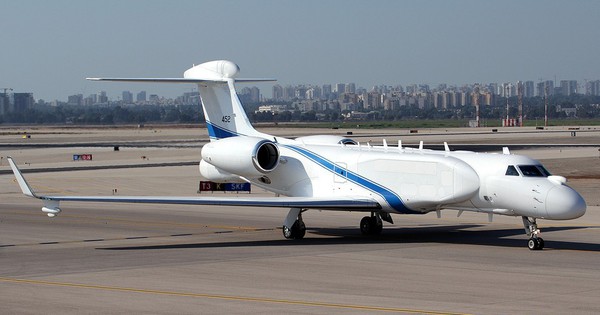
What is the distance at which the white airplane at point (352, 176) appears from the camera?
25297 mm

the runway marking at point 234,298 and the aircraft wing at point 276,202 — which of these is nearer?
the runway marking at point 234,298

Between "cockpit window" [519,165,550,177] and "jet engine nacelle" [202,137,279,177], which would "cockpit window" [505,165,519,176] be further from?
"jet engine nacelle" [202,137,279,177]

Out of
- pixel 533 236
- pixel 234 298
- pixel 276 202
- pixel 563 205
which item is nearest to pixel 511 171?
pixel 533 236

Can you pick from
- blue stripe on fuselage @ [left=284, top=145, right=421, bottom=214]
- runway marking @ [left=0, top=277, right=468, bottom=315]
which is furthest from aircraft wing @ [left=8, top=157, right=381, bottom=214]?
runway marking @ [left=0, top=277, right=468, bottom=315]

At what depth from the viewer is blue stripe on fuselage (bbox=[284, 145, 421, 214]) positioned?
89.5 feet

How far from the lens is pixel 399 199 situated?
27.2 meters

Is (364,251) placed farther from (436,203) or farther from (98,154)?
(98,154)

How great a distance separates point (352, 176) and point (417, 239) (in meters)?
2.47

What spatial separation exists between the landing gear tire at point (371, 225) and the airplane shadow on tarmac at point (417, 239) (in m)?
0.19

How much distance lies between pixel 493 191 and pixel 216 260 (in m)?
7.04

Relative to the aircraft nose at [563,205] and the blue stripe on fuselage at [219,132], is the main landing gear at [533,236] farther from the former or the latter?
the blue stripe on fuselage at [219,132]

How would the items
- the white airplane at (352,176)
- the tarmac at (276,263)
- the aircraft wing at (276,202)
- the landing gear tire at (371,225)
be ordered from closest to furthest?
the tarmac at (276,263) < the white airplane at (352,176) < the aircraft wing at (276,202) < the landing gear tire at (371,225)

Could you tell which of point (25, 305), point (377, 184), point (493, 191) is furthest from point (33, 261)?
point (493, 191)

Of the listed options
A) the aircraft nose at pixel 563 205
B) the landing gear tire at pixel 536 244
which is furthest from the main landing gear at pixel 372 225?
the aircraft nose at pixel 563 205
